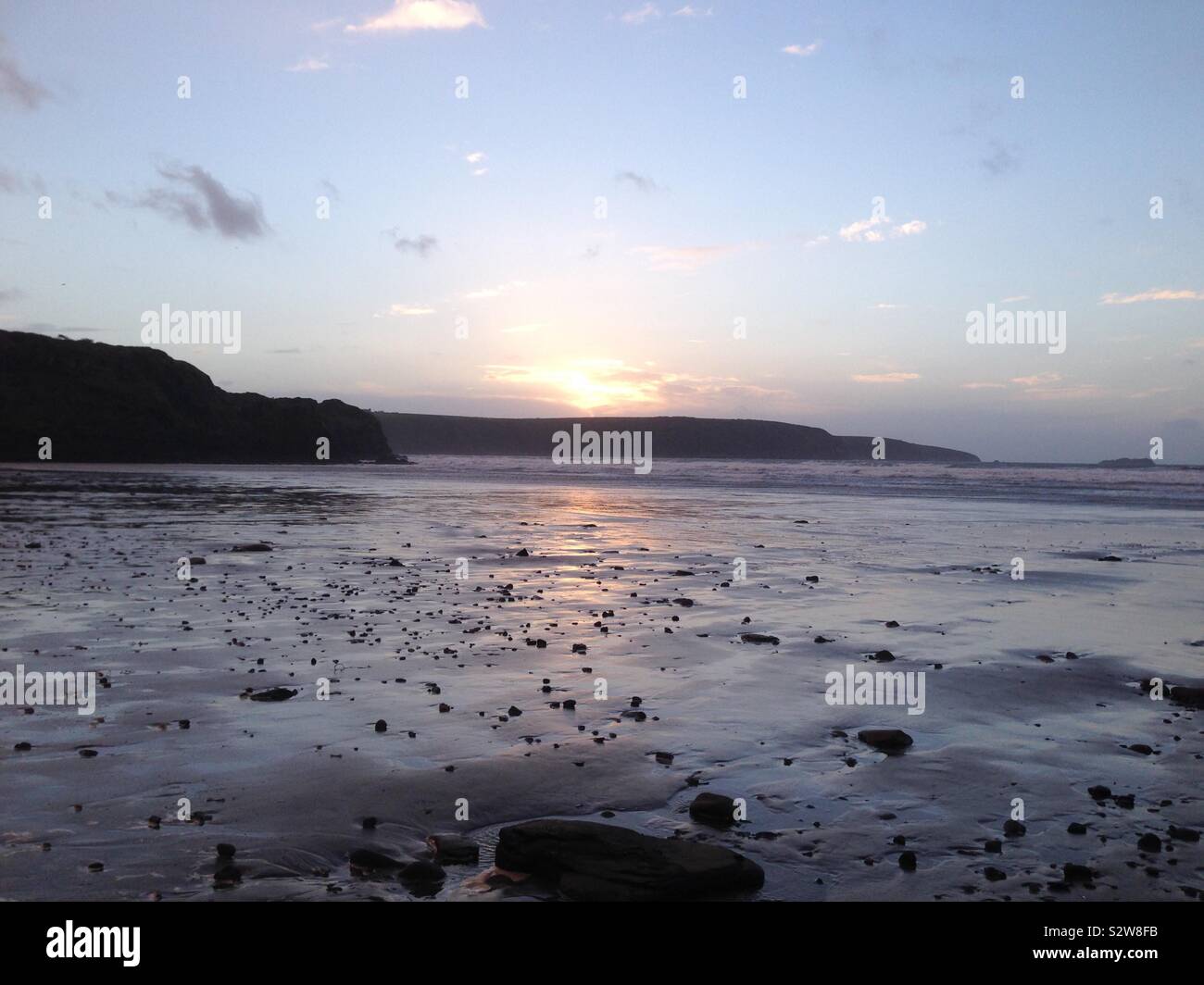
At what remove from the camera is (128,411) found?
11106cm

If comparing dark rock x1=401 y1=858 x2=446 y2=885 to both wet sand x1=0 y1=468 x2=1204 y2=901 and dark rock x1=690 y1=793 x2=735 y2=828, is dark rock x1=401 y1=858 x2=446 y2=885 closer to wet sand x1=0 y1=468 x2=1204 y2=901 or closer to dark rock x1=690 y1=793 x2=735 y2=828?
wet sand x1=0 y1=468 x2=1204 y2=901

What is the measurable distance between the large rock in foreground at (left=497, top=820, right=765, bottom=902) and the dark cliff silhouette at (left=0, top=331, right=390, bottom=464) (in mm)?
114148

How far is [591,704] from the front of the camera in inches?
425

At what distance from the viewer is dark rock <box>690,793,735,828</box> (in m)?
7.38

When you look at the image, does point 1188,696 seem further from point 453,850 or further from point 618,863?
point 453,850

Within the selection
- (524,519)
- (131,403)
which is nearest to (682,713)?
(524,519)

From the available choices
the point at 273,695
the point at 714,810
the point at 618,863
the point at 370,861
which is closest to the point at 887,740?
the point at 714,810

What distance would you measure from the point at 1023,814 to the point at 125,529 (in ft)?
99.3

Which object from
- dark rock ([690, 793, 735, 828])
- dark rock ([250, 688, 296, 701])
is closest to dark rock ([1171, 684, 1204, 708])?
dark rock ([690, 793, 735, 828])

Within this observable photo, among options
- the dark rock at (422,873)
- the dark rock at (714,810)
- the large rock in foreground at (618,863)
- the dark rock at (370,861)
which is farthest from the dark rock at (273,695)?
the dark rock at (714,810)

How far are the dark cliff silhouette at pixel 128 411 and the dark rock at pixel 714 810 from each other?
11415 cm

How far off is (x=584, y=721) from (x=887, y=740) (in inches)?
133

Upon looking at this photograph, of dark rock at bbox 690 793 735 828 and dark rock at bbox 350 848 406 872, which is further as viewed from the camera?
dark rock at bbox 690 793 735 828

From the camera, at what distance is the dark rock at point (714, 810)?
7.38 m
